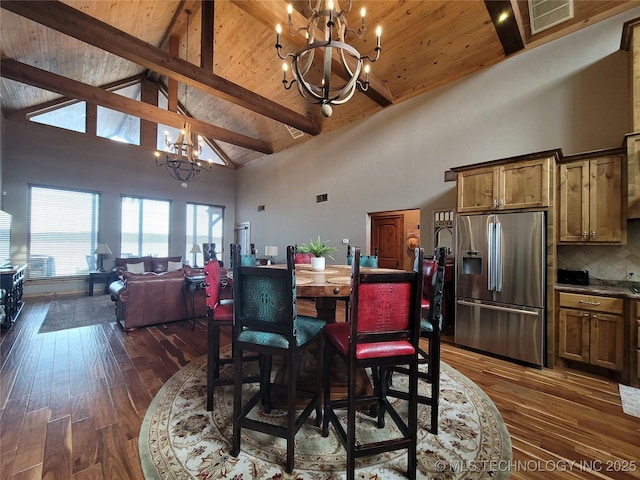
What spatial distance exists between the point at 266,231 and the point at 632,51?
24.6 feet

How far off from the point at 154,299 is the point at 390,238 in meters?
4.87

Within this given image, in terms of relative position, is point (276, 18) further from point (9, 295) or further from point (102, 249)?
point (102, 249)

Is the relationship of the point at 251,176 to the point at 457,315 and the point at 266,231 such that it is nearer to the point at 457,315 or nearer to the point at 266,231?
the point at 266,231

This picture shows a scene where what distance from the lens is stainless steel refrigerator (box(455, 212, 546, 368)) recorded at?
2.77 metres

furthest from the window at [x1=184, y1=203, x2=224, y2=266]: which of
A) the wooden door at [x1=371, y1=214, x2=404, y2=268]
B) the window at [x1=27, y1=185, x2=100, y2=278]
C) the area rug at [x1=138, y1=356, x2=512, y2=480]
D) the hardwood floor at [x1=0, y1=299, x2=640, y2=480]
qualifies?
the area rug at [x1=138, y1=356, x2=512, y2=480]

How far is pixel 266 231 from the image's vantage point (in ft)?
26.7

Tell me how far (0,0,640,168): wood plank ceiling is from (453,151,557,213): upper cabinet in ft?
5.60

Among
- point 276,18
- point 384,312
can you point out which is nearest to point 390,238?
point 276,18

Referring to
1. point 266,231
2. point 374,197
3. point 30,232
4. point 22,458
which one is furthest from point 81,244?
point 374,197

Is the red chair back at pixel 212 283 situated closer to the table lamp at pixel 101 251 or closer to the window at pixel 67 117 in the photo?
the table lamp at pixel 101 251

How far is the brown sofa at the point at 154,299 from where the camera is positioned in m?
3.78

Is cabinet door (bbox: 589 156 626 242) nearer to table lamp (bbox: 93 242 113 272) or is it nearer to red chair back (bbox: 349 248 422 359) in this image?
red chair back (bbox: 349 248 422 359)

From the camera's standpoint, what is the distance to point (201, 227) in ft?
29.2

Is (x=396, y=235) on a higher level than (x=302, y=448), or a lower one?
higher
